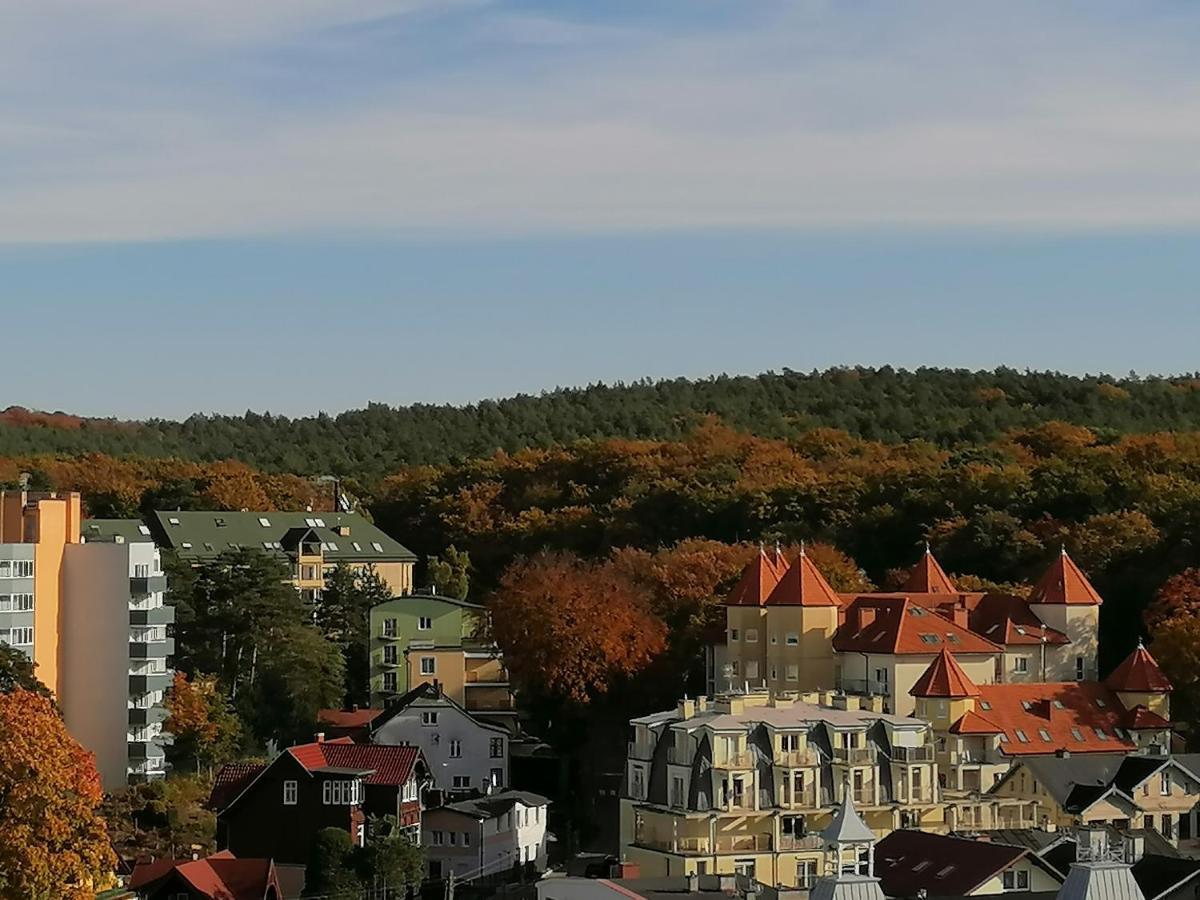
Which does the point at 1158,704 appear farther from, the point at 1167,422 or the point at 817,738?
the point at 1167,422

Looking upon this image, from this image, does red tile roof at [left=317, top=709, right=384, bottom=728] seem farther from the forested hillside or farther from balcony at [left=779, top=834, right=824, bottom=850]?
the forested hillside

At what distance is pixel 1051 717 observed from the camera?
6306 cm

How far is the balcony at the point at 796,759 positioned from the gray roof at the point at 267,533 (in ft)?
98.3

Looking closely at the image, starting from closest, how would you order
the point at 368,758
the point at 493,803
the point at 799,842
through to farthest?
the point at 368,758 < the point at 799,842 < the point at 493,803

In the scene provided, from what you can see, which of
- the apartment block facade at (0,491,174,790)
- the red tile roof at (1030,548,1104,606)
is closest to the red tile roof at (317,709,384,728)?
the apartment block facade at (0,491,174,790)

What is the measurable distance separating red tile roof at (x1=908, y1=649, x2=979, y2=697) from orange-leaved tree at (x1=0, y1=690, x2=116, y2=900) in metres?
22.1

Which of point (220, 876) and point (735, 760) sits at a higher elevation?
point (735, 760)

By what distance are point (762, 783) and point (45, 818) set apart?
1762 centimetres

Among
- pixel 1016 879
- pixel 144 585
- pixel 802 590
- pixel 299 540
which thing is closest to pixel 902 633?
pixel 802 590

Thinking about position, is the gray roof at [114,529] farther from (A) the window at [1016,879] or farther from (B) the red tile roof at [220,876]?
(A) the window at [1016,879]

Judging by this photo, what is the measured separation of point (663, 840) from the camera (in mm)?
57281

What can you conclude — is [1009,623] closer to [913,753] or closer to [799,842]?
[913,753]

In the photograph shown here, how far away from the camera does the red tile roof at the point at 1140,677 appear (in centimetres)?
6341

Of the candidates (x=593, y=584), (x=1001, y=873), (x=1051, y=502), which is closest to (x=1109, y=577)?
(x=1051, y=502)
